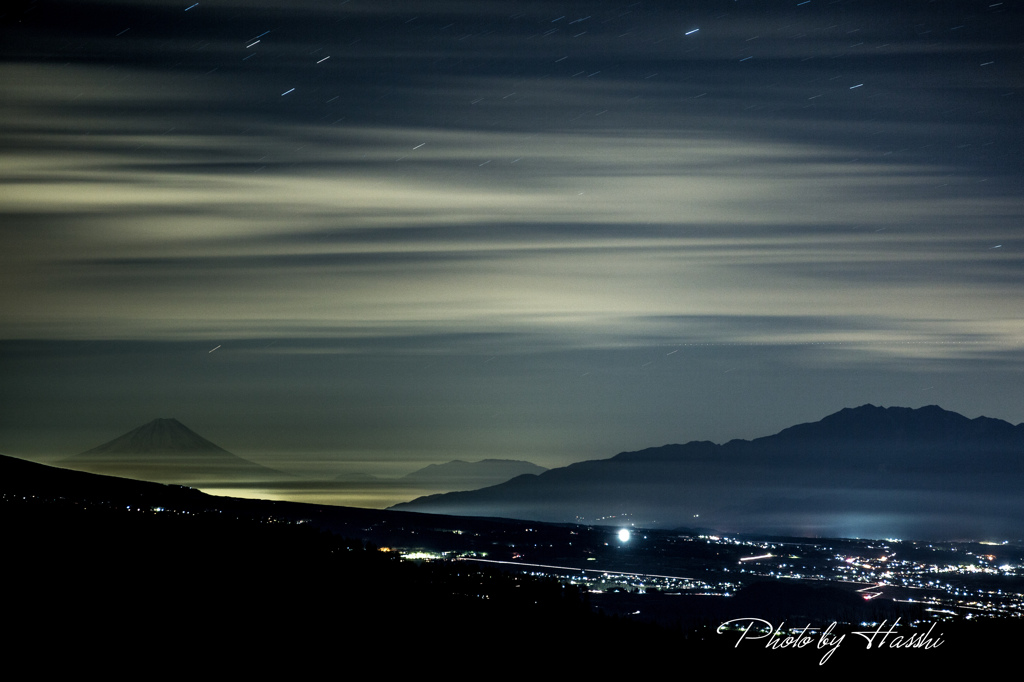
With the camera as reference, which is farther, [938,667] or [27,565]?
[938,667]

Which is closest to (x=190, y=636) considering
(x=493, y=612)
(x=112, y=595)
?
(x=112, y=595)

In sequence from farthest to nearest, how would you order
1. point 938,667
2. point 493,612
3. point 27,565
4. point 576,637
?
point 493,612 < point 576,637 < point 938,667 < point 27,565

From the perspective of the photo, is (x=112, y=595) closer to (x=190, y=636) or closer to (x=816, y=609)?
(x=190, y=636)

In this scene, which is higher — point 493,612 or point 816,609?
point 493,612

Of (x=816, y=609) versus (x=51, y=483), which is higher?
(x=51, y=483)

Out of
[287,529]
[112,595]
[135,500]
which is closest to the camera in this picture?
[112,595]

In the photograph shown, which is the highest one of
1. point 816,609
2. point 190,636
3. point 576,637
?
point 190,636

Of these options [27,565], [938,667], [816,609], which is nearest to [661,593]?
[816,609]

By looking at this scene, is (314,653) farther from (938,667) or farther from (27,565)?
(938,667)

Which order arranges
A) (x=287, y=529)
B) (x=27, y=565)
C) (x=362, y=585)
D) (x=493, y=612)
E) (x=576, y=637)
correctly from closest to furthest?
(x=27, y=565) < (x=576, y=637) < (x=493, y=612) < (x=362, y=585) < (x=287, y=529)
